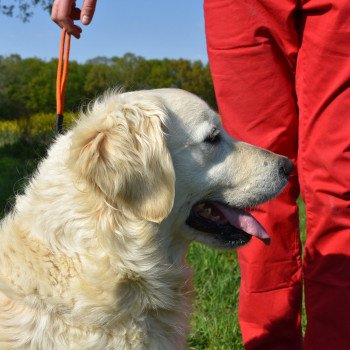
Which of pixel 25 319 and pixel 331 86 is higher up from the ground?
pixel 331 86

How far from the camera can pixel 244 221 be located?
8.30 ft

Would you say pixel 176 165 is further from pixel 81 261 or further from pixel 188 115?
pixel 81 261

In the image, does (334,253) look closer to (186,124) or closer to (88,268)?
(186,124)

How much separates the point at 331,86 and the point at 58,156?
1.15m

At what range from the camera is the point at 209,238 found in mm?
2496

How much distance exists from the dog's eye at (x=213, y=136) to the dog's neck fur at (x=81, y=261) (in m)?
0.47

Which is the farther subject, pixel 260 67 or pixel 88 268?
pixel 260 67

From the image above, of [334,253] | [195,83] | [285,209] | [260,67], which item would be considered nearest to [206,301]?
[285,209]

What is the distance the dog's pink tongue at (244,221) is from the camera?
8.29ft

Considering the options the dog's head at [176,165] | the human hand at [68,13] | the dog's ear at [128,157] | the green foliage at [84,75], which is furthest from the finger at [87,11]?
the green foliage at [84,75]

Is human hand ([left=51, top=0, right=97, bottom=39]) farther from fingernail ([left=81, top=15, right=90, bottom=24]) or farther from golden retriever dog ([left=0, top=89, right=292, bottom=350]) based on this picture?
golden retriever dog ([left=0, top=89, right=292, bottom=350])

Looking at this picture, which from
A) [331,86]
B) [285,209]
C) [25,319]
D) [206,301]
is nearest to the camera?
[25,319]

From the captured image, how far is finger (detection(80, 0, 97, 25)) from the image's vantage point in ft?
8.96

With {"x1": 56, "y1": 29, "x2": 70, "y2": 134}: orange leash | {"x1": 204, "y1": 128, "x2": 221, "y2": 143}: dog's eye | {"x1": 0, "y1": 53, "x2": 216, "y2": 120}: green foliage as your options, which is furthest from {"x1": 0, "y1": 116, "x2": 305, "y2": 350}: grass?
{"x1": 0, "y1": 53, "x2": 216, "y2": 120}: green foliage
